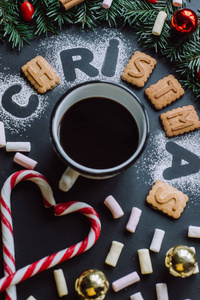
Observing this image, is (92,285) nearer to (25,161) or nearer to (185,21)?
(25,161)

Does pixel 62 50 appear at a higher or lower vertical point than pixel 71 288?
higher

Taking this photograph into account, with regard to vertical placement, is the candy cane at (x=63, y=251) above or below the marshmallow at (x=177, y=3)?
below

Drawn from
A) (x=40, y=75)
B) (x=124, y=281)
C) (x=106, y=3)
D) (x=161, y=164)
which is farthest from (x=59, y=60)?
(x=124, y=281)

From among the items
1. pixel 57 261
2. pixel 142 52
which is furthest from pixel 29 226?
pixel 142 52

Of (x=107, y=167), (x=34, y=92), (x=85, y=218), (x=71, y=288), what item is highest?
(x=34, y=92)

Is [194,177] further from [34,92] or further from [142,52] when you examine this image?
A: [34,92]

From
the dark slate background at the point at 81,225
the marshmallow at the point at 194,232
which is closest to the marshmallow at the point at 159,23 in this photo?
the dark slate background at the point at 81,225

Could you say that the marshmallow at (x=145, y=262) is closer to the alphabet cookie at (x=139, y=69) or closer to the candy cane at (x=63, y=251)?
the candy cane at (x=63, y=251)
